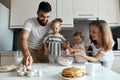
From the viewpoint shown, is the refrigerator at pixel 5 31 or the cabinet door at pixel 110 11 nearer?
the refrigerator at pixel 5 31

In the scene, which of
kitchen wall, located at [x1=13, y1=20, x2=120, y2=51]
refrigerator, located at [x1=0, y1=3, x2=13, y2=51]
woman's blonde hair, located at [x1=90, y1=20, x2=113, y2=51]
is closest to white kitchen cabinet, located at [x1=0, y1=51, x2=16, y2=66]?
refrigerator, located at [x1=0, y1=3, x2=13, y2=51]

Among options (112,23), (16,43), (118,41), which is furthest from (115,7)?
(16,43)

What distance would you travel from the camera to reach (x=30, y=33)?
70.6 inches

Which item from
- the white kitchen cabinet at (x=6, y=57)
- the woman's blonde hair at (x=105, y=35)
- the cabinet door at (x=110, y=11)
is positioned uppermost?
the cabinet door at (x=110, y=11)

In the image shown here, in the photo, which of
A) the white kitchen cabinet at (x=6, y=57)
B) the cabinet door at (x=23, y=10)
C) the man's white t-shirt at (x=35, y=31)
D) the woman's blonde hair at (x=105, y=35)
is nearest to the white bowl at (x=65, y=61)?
the woman's blonde hair at (x=105, y=35)

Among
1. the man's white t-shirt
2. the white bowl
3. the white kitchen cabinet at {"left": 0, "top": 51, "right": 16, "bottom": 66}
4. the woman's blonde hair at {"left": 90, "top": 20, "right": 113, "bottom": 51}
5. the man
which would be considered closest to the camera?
the white bowl

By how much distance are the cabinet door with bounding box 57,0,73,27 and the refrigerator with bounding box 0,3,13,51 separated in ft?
2.38

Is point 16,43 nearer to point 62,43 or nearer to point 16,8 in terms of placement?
point 16,8

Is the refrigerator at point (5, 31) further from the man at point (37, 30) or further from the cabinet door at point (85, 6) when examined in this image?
the cabinet door at point (85, 6)

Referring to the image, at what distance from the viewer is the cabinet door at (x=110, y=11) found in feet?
8.13

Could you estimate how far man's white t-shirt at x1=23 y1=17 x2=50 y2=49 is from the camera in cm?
173

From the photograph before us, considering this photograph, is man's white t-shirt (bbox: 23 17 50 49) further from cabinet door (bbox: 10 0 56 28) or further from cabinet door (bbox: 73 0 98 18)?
cabinet door (bbox: 73 0 98 18)

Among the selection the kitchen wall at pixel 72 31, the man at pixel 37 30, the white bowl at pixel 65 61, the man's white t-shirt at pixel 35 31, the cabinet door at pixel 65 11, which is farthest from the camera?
the kitchen wall at pixel 72 31

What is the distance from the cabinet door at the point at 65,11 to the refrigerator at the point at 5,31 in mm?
726
